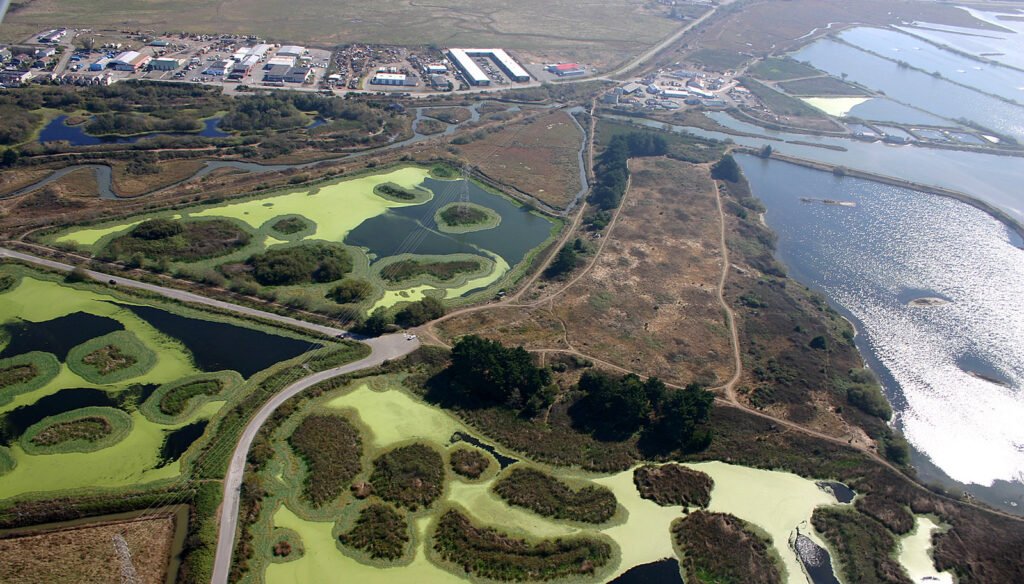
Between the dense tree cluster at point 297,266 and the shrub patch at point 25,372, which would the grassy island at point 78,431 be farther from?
the dense tree cluster at point 297,266

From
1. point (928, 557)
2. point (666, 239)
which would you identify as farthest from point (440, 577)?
point (666, 239)

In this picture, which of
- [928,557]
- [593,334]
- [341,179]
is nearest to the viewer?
[928,557]

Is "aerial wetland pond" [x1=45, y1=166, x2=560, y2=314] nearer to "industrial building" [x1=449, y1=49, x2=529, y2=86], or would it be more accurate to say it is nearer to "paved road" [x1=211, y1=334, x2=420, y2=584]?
"paved road" [x1=211, y1=334, x2=420, y2=584]

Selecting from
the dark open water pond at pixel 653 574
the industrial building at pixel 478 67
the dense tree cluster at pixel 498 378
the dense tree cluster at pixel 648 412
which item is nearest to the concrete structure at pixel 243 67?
the industrial building at pixel 478 67

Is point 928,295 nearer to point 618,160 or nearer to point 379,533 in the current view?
point 618,160

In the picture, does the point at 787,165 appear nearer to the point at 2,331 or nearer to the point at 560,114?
the point at 560,114

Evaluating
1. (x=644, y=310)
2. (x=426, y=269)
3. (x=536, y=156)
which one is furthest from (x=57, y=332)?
(x=536, y=156)
